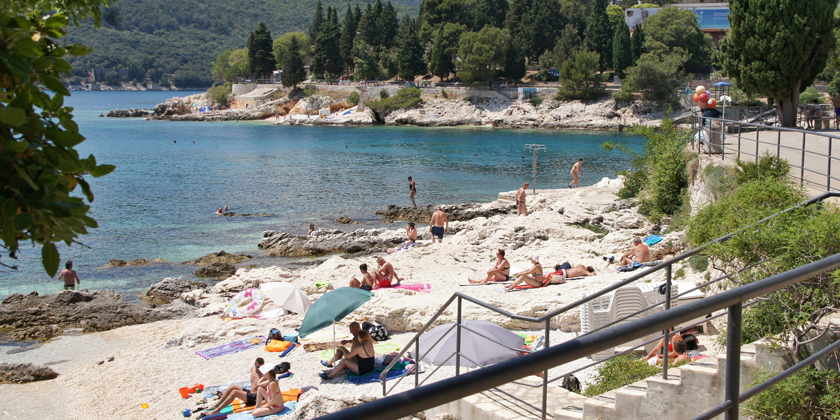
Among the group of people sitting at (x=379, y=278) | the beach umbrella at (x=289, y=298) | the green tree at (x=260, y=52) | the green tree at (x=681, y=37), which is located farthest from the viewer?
the green tree at (x=260, y=52)

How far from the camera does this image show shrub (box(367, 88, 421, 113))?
84188 millimetres

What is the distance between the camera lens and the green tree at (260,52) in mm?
99250

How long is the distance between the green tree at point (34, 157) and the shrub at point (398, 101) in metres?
82.7

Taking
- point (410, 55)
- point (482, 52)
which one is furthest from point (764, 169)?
point (410, 55)

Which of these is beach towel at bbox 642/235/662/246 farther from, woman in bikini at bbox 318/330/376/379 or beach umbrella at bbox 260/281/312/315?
beach umbrella at bbox 260/281/312/315

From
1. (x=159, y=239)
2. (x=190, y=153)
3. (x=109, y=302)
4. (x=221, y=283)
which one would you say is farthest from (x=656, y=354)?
(x=190, y=153)

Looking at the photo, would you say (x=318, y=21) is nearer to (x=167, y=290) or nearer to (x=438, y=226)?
(x=438, y=226)

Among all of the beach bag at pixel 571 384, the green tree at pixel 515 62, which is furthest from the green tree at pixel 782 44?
the green tree at pixel 515 62

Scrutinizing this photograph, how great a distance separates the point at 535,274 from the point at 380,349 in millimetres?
3718

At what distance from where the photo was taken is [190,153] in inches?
2184

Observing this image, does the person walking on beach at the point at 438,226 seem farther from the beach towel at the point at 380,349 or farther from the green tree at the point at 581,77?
the green tree at the point at 581,77

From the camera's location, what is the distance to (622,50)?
75.2m

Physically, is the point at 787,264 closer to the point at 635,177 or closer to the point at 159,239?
the point at 635,177

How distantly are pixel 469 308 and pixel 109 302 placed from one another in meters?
9.80
